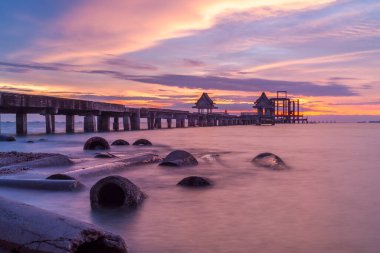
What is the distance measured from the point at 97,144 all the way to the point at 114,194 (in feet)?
46.6

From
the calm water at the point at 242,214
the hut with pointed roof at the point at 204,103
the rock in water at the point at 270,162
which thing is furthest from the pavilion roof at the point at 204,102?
the calm water at the point at 242,214

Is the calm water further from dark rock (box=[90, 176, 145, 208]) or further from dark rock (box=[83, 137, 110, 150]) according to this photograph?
dark rock (box=[83, 137, 110, 150])

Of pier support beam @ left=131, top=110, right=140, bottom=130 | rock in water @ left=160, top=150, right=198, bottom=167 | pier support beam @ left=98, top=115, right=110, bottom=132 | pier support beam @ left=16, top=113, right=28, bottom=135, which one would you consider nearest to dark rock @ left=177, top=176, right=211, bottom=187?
rock in water @ left=160, top=150, right=198, bottom=167

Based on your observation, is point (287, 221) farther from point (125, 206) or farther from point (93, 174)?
point (93, 174)

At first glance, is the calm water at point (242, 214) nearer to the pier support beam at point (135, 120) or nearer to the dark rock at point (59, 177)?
the dark rock at point (59, 177)

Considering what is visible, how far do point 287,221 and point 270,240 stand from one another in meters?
1.17

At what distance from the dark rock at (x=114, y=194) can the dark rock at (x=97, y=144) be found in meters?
13.7

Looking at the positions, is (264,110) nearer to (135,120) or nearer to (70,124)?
(135,120)

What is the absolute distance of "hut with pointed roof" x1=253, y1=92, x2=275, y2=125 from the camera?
12875 cm

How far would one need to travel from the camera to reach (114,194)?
7793mm

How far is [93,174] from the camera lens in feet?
36.2

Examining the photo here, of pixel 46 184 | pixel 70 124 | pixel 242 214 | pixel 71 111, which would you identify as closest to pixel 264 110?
pixel 70 124

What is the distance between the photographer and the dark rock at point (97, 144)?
21.4m

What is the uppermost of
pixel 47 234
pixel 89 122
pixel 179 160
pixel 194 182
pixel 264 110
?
pixel 264 110
